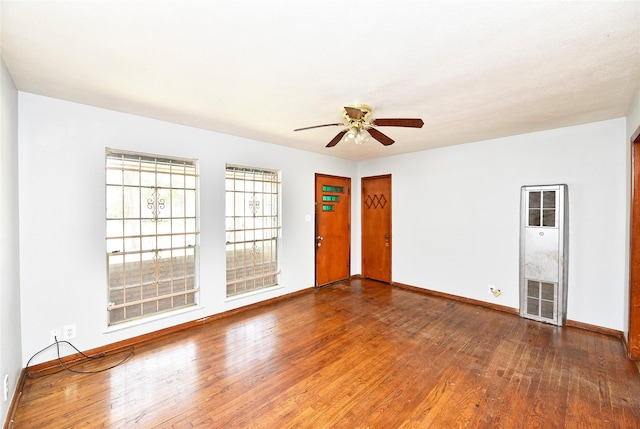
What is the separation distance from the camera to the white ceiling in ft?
4.69

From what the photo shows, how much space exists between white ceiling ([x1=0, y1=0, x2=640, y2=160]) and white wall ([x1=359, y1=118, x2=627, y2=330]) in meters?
0.57

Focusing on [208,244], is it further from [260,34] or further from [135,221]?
[260,34]

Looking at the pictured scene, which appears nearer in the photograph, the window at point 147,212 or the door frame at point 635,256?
the door frame at point 635,256

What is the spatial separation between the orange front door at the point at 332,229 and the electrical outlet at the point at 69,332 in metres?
3.33

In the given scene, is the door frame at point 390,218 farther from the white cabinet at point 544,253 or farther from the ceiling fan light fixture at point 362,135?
the ceiling fan light fixture at point 362,135

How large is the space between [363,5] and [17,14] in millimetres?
1801

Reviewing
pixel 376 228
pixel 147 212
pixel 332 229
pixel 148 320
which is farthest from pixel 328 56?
pixel 376 228

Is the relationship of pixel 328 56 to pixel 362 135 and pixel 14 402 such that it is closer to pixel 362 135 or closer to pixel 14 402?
pixel 362 135

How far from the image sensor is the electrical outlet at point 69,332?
260 centimetres

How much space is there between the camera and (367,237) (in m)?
5.68

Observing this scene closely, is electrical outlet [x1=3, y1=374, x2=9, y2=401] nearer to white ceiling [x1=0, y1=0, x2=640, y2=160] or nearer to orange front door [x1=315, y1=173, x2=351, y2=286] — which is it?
white ceiling [x1=0, y1=0, x2=640, y2=160]

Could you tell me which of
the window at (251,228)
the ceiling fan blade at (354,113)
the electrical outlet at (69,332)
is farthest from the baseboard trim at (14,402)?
the ceiling fan blade at (354,113)

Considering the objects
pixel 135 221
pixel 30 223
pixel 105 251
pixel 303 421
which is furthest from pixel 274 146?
pixel 303 421

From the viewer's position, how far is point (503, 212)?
395 centimetres
